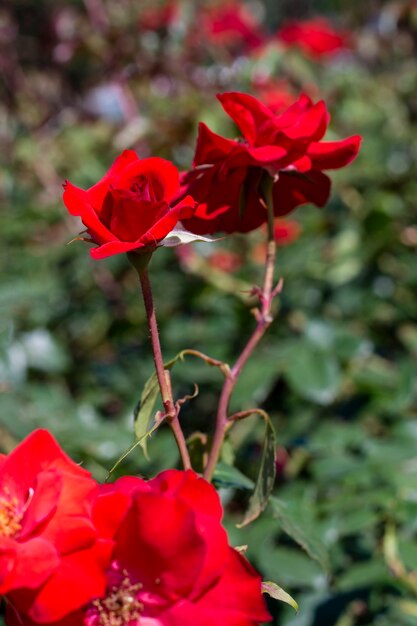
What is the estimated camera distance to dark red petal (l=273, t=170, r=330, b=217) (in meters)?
0.66

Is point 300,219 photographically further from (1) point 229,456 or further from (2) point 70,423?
(1) point 229,456

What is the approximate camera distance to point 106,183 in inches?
21.4

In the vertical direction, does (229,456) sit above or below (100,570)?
below

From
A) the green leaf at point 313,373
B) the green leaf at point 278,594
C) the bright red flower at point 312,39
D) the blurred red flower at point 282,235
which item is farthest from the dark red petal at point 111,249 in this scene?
the bright red flower at point 312,39

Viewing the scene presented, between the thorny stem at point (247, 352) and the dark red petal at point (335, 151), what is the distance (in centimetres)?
4

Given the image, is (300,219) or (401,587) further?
(300,219)

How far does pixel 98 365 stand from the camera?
1577mm

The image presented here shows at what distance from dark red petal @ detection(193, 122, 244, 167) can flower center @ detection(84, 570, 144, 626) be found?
0.28 meters

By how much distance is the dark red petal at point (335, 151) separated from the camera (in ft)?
2.02

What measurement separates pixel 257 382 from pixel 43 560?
2.45 feet

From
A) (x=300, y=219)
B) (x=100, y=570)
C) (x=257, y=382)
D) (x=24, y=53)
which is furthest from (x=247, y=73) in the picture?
(x=24, y=53)

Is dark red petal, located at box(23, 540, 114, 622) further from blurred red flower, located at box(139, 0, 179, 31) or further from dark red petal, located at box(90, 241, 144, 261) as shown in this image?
blurred red flower, located at box(139, 0, 179, 31)

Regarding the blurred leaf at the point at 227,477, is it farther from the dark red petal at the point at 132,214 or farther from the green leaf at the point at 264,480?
the dark red petal at the point at 132,214

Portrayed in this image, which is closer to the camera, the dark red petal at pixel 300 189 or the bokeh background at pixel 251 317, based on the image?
the dark red petal at pixel 300 189
